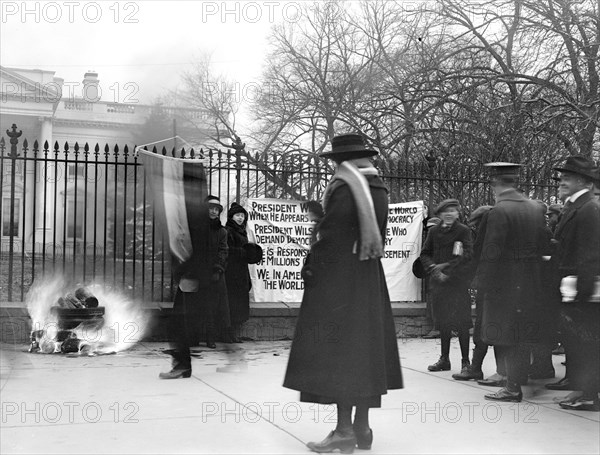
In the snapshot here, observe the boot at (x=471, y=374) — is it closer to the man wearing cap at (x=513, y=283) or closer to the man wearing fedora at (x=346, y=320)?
the man wearing cap at (x=513, y=283)

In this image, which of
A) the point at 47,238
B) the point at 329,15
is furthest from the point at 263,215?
the point at 329,15

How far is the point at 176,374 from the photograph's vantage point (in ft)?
23.1

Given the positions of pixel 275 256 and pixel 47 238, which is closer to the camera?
pixel 47 238

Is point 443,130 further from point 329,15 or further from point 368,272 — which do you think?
point 368,272

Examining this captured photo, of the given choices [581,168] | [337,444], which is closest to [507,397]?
[581,168]

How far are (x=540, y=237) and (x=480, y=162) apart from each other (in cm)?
848

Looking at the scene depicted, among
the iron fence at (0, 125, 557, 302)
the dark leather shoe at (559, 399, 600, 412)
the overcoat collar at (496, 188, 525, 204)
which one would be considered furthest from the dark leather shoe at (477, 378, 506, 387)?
the iron fence at (0, 125, 557, 302)

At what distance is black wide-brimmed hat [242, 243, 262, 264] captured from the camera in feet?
32.0

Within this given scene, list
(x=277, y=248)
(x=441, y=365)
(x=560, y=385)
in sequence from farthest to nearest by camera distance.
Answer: (x=277, y=248) < (x=441, y=365) < (x=560, y=385)

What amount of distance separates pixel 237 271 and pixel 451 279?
3.10 m

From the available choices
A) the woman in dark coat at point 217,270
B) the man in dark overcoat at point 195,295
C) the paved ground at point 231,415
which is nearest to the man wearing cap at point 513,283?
the paved ground at point 231,415

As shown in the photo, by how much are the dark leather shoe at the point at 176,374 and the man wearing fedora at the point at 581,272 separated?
326 centimetres

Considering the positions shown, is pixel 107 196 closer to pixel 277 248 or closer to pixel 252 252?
pixel 252 252

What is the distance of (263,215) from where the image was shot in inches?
415
